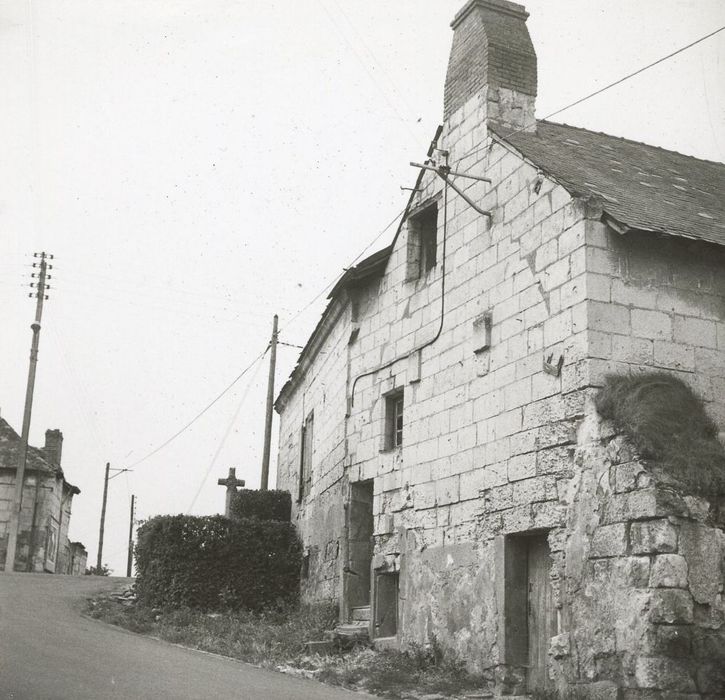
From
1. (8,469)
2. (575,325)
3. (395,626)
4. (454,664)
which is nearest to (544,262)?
(575,325)

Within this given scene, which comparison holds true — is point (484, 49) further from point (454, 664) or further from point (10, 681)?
point (10, 681)

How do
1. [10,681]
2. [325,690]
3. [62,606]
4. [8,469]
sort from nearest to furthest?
1. [10,681]
2. [325,690]
3. [62,606]
4. [8,469]

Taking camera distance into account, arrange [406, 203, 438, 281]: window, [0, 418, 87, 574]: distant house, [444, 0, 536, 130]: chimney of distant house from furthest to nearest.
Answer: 1. [0, 418, 87, 574]: distant house
2. [406, 203, 438, 281]: window
3. [444, 0, 536, 130]: chimney of distant house

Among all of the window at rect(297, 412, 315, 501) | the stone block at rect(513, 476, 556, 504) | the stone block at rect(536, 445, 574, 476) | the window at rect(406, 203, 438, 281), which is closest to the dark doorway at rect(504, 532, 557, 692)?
the stone block at rect(513, 476, 556, 504)

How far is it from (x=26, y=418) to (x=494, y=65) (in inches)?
846

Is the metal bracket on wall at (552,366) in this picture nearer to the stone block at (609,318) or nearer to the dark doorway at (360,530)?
the stone block at (609,318)

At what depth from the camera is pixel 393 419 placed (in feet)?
46.8

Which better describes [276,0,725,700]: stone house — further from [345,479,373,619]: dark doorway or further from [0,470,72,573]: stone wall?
[0,470,72,573]: stone wall

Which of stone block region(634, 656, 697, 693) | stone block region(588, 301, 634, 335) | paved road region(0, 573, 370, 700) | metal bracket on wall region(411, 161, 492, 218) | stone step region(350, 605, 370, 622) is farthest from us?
stone step region(350, 605, 370, 622)

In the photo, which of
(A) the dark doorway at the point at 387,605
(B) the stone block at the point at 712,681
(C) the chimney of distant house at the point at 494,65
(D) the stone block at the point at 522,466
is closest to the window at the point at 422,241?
(C) the chimney of distant house at the point at 494,65

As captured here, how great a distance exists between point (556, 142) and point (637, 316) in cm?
380

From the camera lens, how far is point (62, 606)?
1509 centimetres

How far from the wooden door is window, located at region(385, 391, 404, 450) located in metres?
3.80

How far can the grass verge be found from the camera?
1045 cm
